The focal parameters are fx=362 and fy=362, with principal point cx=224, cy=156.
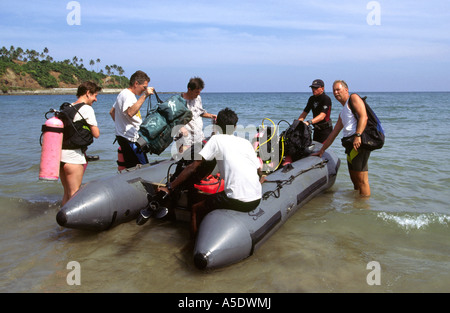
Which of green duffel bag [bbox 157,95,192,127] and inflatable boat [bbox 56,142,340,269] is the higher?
green duffel bag [bbox 157,95,192,127]

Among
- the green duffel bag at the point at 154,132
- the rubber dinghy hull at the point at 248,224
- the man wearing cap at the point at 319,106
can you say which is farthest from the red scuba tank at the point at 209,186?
the man wearing cap at the point at 319,106

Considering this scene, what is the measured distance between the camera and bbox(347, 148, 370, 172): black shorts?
4.94 meters

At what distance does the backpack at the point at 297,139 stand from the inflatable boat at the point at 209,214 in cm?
54

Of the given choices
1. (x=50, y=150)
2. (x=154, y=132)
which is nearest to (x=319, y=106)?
(x=154, y=132)

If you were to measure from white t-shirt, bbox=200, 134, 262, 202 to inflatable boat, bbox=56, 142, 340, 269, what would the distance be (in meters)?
0.26

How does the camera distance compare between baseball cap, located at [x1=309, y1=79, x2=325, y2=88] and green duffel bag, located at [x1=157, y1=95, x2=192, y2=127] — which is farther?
baseball cap, located at [x1=309, y1=79, x2=325, y2=88]

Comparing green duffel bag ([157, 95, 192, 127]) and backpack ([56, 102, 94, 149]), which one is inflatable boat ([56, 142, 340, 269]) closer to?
backpack ([56, 102, 94, 149])

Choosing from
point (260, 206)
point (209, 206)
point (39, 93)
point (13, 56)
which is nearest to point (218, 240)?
point (209, 206)

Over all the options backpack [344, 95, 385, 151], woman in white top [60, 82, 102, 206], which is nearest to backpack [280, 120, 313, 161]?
backpack [344, 95, 385, 151]

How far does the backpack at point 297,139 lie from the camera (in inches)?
233

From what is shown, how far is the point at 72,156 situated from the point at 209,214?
5.76ft

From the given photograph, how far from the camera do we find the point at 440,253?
395 centimetres

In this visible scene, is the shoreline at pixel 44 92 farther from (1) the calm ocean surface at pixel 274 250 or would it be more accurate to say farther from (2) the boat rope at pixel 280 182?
(2) the boat rope at pixel 280 182
